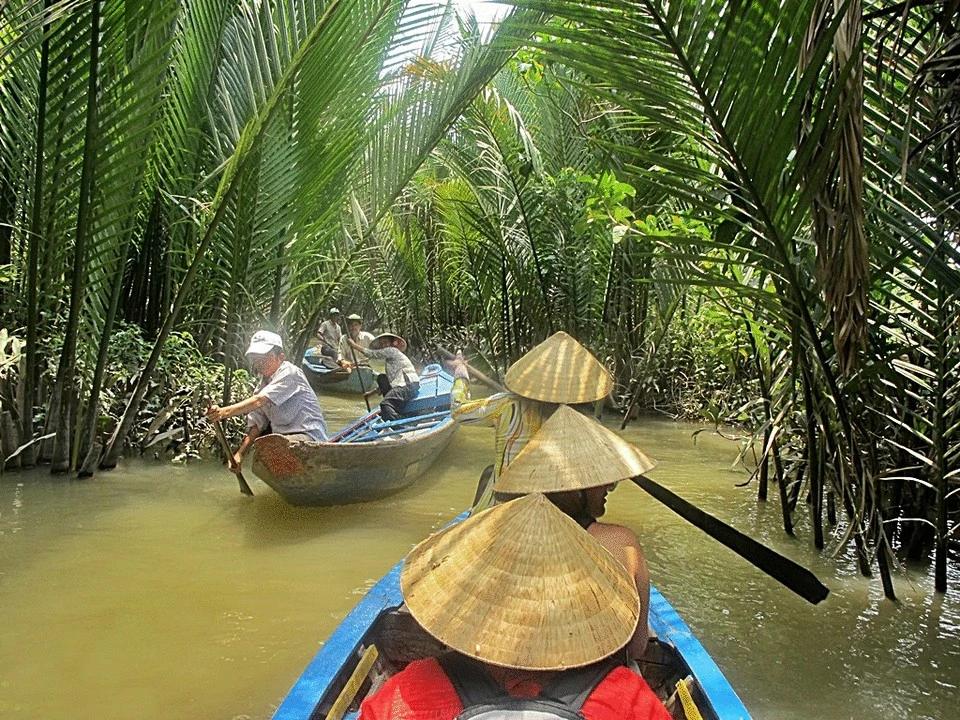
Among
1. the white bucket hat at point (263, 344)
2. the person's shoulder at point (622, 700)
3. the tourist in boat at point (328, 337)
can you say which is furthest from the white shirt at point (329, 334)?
the person's shoulder at point (622, 700)

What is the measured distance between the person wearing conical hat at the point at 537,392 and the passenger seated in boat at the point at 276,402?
1.96 metres

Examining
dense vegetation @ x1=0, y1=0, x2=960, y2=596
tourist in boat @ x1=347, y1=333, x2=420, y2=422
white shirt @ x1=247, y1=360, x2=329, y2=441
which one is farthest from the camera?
tourist in boat @ x1=347, y1=333, x2=420, y2=422

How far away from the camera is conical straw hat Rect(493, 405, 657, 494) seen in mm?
2248

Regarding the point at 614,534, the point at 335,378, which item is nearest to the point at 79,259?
the point at 614,534

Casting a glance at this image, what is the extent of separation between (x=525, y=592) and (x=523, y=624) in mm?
61

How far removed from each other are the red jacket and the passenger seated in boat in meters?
3.77

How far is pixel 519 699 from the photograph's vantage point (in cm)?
149

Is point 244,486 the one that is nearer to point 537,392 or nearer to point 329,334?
point 537,392

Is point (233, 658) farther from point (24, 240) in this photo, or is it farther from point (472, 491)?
point (24, 240)

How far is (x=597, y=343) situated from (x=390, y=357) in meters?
2.62

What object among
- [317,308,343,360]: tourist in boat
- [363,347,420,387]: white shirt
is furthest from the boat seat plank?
[317,308,343,360]: tourist in boat

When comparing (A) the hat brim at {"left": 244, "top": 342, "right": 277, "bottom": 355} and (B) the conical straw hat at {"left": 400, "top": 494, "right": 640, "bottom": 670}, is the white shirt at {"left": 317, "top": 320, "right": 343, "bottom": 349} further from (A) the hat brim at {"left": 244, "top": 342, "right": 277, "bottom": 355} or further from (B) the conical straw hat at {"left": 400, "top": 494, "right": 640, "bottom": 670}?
(B) the conical straw hat at {"left": 400, "top": 494, "right": 640, "bottom": 670}

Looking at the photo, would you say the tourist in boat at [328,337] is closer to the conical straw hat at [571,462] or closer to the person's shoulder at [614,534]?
the conical straw hat at [571,462]

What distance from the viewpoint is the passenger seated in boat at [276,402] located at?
533 centimetres
